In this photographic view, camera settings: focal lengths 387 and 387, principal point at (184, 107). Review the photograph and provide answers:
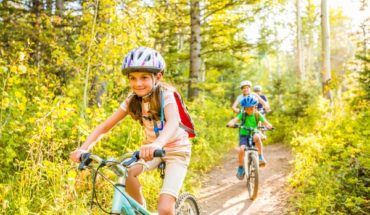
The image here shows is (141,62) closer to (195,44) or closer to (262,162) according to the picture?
(262,162)

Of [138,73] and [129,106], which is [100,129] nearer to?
[129,106]

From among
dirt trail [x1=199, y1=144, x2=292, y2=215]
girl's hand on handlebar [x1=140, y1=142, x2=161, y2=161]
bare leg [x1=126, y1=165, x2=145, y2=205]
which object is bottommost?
dirt trail [x1=199, y1=144, x2=292, y2=215]

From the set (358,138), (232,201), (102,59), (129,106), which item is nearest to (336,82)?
(358,138)

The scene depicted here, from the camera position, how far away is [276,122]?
1808 cm

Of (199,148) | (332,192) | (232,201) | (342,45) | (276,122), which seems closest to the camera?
(332,192)

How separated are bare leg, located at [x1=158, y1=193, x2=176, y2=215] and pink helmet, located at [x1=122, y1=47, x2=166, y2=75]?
46.9 inches

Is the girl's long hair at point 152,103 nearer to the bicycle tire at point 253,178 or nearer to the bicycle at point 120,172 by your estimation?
the bicycle at point 120,172

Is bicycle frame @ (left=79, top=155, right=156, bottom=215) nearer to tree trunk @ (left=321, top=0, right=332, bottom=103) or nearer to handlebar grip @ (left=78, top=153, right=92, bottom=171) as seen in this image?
handlebar grip @ (left=78, top=153, right=92, bottom=171)

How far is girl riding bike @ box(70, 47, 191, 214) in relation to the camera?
354 centimetres

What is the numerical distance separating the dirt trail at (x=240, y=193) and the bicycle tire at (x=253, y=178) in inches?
5.5

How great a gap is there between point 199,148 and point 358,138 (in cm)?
401

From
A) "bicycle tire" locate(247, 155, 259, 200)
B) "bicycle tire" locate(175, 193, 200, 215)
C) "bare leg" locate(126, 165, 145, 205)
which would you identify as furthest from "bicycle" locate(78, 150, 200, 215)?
"bicycle tire" locate(247, 155, 259, 200)

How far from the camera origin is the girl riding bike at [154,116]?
3535 mm

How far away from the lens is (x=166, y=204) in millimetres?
3607
